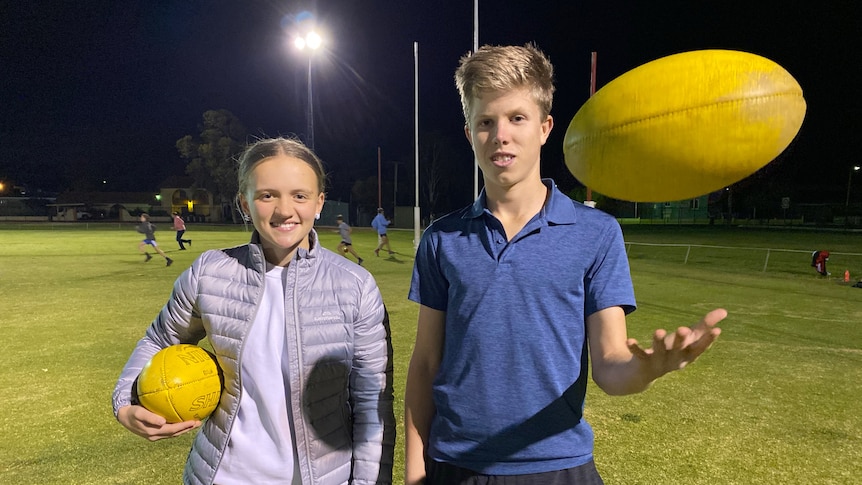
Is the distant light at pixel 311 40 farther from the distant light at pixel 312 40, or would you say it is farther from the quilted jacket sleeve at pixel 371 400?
the quilted jacket sleeve at pixel 371 400

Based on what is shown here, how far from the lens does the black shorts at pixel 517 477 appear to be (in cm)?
144

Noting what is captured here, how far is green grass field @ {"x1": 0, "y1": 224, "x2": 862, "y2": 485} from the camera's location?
3.52m

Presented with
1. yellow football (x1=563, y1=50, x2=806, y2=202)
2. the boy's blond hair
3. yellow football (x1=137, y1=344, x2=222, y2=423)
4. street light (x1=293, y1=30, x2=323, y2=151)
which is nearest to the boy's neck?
the boy's blond hair

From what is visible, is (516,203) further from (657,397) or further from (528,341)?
(657,397)

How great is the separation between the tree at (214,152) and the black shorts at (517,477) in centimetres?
6248

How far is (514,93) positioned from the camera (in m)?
1.52

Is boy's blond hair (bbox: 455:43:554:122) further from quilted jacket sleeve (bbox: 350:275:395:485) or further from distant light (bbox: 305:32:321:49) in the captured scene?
distant light (bbox: 305:32:321:49)

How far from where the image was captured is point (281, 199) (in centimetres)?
183

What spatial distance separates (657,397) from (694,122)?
4.09 metres

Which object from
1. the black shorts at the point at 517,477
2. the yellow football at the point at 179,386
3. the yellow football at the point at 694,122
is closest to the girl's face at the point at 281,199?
the yellow football at the point at 179,386

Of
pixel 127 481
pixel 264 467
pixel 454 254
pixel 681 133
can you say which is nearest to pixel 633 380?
pixel 454 254

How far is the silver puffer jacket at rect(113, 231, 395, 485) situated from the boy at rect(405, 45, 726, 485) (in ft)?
→ 1.09

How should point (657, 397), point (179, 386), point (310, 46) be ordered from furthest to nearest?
point (310, 46), point (657, 397), point (179, 386)

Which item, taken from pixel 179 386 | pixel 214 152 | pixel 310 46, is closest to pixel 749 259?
pixel 310 46
